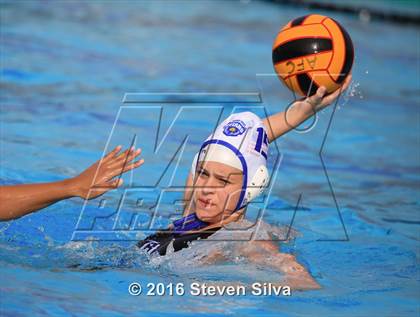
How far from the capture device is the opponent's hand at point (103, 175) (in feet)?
13.3

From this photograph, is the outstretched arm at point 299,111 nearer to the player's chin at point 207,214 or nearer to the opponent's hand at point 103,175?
the player's chin at point 207,214

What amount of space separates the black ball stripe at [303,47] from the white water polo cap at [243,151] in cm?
42

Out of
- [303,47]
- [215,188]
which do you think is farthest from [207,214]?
[303,47]

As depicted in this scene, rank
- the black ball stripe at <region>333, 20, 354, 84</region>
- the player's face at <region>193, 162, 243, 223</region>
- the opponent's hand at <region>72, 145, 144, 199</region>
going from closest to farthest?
the opponent's hand at <region>72, 145, 144, 199</region> → the player's face at <region>193, 162, 243, 223</region> → the black ball stripe at <region>333, 20, 354, 84</region>

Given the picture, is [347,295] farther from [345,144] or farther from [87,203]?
[345,144]

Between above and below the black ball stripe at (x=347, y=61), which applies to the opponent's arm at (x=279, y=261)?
below

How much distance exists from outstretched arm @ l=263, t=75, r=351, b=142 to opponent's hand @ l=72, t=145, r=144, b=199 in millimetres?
1211

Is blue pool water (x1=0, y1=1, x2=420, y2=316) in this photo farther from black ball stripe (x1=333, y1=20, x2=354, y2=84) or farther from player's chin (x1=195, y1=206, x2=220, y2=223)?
black ball stripe (x1=333, y1=20, x2=354, y2=84)

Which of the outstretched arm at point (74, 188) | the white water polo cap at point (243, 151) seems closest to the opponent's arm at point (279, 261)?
the white water polo cap at point (243, 151)

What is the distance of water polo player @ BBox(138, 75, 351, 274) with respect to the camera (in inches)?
187

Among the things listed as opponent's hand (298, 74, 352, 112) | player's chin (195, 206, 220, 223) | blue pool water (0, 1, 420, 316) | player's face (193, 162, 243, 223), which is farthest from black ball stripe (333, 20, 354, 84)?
blue pool water (0, 1, 420, 316)
